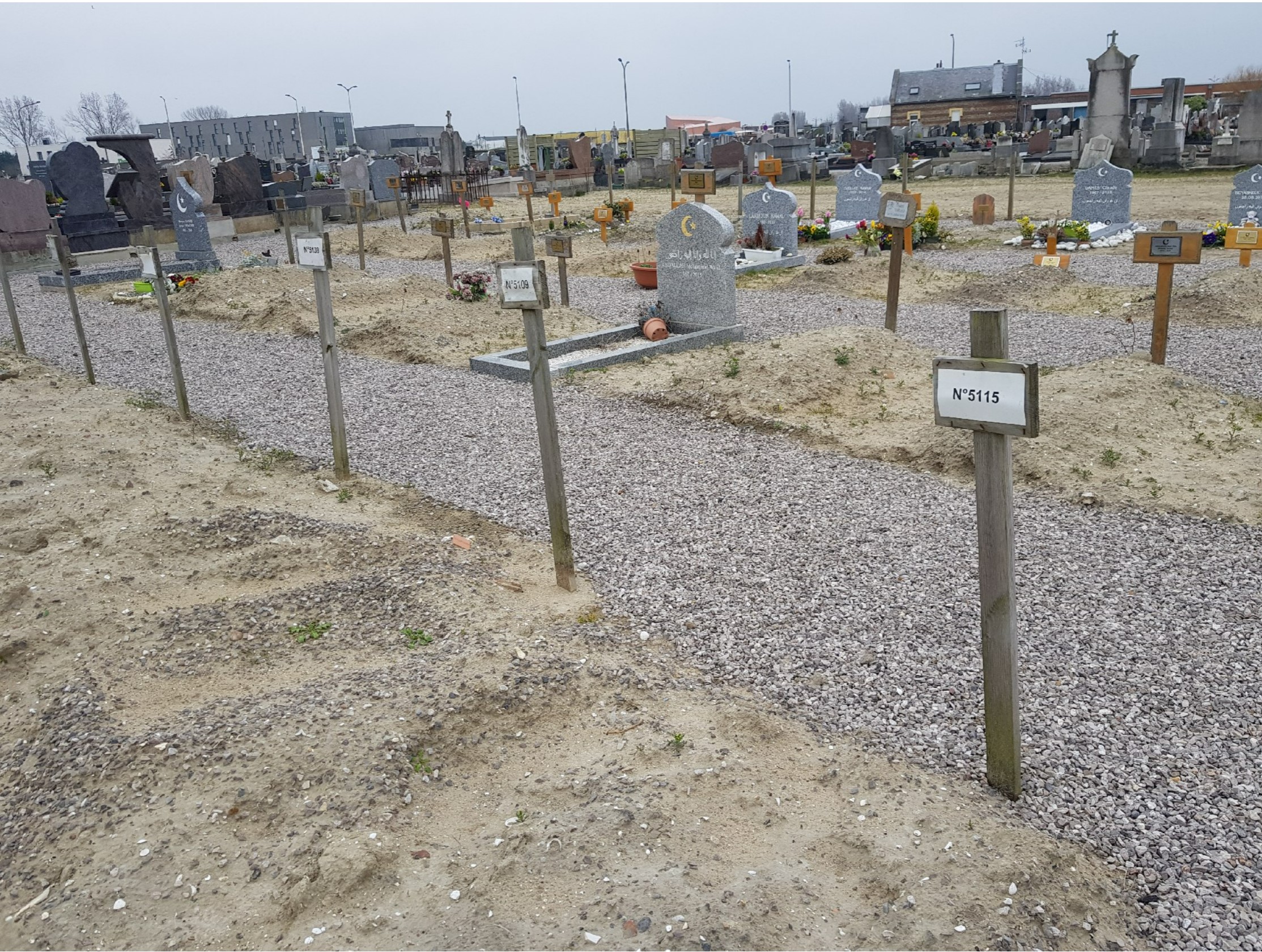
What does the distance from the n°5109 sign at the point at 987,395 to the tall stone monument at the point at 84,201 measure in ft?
73.3

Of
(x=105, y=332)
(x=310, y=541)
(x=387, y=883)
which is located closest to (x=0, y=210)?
(x=105, y=332)

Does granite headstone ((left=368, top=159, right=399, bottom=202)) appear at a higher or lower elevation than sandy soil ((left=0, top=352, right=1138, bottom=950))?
higher

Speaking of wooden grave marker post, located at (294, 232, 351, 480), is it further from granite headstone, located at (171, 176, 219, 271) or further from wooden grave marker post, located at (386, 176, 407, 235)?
wooden grave marker post, located at (386, 176, 407, 235)

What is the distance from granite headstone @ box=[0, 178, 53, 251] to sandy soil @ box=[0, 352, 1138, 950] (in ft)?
64.1

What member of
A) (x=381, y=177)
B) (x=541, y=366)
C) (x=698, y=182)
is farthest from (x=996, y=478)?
(x=381, y=177)

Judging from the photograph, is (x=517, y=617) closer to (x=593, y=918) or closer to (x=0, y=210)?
(x=593, y=918)

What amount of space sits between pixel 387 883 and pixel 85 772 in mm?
1432

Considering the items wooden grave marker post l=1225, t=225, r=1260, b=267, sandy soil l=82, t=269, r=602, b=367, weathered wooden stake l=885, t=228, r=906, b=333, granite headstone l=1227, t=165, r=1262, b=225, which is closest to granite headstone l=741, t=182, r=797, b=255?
sandy soil l=82, t=269, r=602, b=367

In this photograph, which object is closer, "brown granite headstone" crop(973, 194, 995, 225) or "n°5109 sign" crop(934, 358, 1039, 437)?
"n°5109 sign" crop(934, 358, 1039, 437)

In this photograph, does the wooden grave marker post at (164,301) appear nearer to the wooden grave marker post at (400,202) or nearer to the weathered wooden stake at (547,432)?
the weathered wooden stake at (547,432)

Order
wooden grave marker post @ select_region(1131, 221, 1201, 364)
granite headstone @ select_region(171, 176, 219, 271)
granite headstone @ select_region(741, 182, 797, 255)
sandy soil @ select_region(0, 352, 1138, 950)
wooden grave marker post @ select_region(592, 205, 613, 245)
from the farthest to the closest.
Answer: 1. wooden grave marker post @ select_region(592, 205, 613, 245)
2. granite headstone @ select_region(171, 176, 219, 271)
3. granite headstone @ select_region(741, 182, 797, 255)
4. wooden grave marker post @ select_region(1131, 221, 1201, 364)
5. sandy soil @ select_region(0, 352, 1138, 950)

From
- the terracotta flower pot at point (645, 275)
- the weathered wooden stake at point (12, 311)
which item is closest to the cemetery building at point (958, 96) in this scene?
the terracotta flower pot at point (645, 275)

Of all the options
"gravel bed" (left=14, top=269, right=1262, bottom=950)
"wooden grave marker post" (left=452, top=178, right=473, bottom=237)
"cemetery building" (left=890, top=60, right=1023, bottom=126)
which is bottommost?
"gravel bed" (left=14, top=269, right=1262, bottom=950)

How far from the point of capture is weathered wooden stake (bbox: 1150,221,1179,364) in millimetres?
8969
